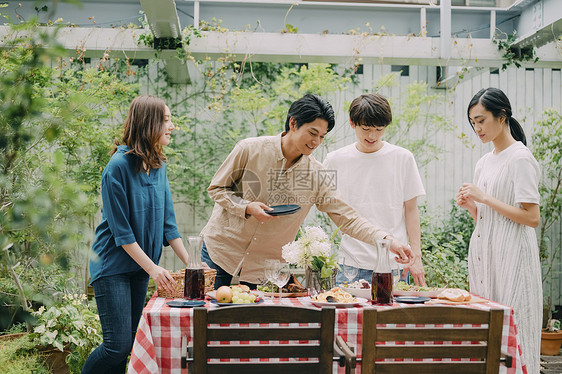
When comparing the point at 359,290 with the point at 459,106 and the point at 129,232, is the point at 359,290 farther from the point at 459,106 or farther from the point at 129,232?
the point at 459,106

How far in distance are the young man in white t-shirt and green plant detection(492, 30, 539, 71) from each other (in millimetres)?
2762

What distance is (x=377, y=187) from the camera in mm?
2762

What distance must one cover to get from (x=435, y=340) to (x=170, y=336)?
0.90 meters

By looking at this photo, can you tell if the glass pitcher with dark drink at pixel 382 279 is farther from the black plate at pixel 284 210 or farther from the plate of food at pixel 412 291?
the black plate at pixel 284 210

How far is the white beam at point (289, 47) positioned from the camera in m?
4.66

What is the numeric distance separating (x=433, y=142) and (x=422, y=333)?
417 centimetres

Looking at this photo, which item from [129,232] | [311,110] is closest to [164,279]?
[129,232]

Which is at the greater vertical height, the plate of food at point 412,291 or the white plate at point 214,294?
the white plate at point 214,294

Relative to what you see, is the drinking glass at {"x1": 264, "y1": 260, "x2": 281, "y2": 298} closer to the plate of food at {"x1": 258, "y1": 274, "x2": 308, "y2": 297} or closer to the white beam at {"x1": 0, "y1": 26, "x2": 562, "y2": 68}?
the plate of food at {"x1": 258, "y1": 274, "x2": 308, "y2": 297}

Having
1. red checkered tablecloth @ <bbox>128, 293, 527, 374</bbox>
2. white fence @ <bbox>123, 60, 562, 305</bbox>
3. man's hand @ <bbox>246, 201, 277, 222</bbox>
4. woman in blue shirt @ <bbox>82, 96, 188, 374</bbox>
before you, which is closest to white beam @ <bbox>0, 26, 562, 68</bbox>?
white fence @ <bbox>123, 60, 562, 305</bbox>

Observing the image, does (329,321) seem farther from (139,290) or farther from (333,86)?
(333,86)

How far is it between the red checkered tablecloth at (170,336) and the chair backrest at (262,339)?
11.0 inches

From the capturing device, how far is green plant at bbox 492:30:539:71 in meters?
4.93

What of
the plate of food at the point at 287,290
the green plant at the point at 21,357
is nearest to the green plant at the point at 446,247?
the plate of food at the point at 287,290
